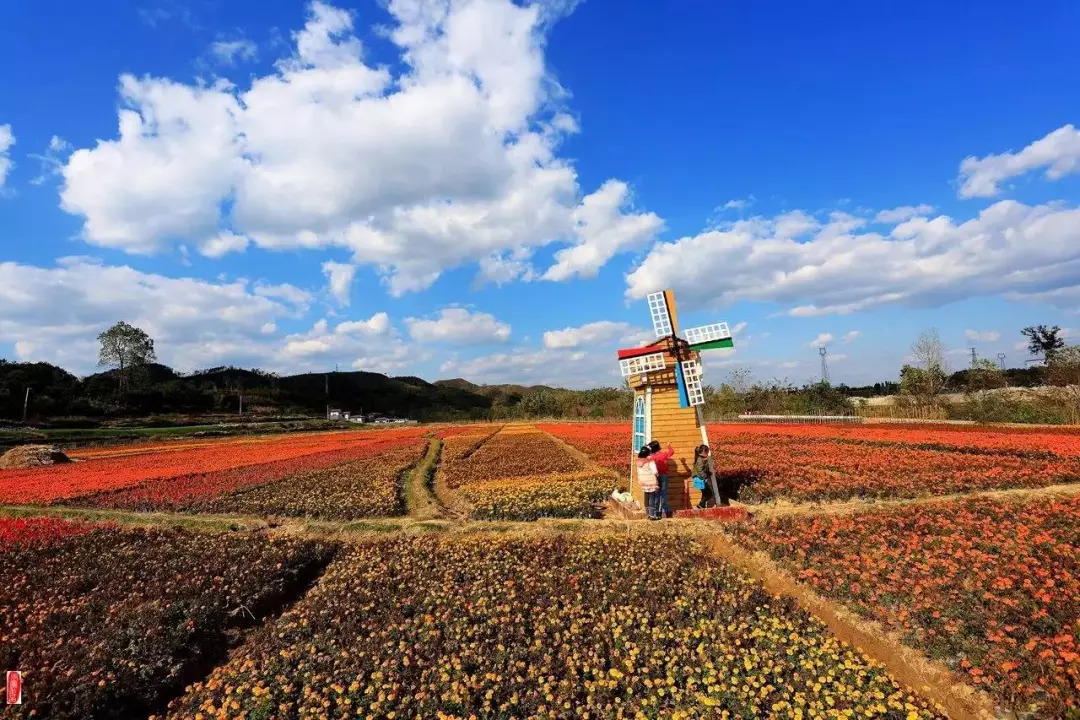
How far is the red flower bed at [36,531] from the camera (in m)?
13.9

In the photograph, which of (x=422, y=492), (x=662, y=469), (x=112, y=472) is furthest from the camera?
(x=112, y=472)

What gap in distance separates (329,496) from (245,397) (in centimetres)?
10740

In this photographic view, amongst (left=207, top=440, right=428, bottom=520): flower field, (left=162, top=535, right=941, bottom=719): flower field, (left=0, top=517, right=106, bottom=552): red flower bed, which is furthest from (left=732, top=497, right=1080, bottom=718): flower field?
(left=0, top=517, right=106, bottom=552): red flower bed

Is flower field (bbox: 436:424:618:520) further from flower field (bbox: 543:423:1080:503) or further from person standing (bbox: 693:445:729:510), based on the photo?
person standing (bbox: 693:445:729:510)

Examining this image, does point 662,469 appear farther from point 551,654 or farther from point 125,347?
point 125,347

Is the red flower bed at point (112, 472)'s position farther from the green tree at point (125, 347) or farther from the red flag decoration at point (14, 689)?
the green tree at point (125, 347)

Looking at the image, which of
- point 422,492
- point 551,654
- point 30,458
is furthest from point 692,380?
point 30,458

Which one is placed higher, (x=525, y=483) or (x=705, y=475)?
(x=705, y=475)

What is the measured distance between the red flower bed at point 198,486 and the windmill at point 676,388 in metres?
15.9

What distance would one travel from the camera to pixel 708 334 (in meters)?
16.0

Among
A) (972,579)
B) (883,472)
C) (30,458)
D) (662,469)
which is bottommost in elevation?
(972,579)

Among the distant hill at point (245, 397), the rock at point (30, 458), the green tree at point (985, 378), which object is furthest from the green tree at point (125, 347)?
the green tree at point (985, 378)

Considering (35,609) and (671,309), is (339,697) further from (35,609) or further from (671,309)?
(671,309)

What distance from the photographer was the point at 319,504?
18188 millimetres
